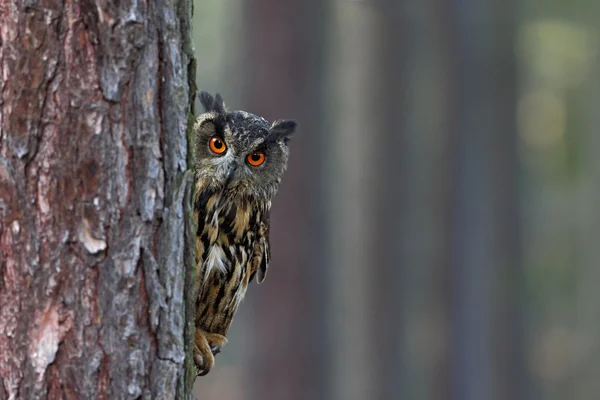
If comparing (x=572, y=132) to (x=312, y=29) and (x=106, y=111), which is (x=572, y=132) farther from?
(x=106, y=111)

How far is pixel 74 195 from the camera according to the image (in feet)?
7.77

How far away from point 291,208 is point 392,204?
100 inches

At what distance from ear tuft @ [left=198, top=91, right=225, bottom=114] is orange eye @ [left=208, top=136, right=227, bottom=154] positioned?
0.43 ft

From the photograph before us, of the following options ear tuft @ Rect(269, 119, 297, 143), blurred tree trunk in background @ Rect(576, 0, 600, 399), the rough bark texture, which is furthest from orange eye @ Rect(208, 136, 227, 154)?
blurred tree trunk in background @ Rect(576, 0, 600, 399)

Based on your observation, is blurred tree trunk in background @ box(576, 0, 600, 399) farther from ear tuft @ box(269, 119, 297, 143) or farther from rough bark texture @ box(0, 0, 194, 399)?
rough bark texture @ box(0, 0, 194, 399)

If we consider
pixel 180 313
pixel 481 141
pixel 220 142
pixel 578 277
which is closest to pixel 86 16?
pixel 180 313

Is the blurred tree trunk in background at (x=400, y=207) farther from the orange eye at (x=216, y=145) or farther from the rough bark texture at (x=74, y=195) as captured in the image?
the rough bark texture at (x=74, y=195)

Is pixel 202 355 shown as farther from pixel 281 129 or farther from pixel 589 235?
pixel 589 235

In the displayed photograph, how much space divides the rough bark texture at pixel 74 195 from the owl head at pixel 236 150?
143 cm

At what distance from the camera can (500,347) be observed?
11.6m

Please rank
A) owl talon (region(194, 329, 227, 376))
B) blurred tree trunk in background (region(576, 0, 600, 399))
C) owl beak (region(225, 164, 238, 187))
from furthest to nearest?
1. blurred tree trunk in background (region(576, 0, 600, 399))
2. owl beak (region(225, 164, 238, 187))
3. owl talon (region(194, 329, 227, 376))

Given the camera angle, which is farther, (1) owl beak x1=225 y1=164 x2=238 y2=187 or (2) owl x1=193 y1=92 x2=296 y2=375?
(1) owl beak x1=225 y1=164 x2=238 y2=187

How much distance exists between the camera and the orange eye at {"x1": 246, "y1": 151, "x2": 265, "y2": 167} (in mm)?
4090

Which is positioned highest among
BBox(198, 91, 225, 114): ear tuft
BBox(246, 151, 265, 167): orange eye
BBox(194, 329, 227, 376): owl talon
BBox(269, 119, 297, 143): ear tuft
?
BBox(198, 91, 225, 114): ear tuft
